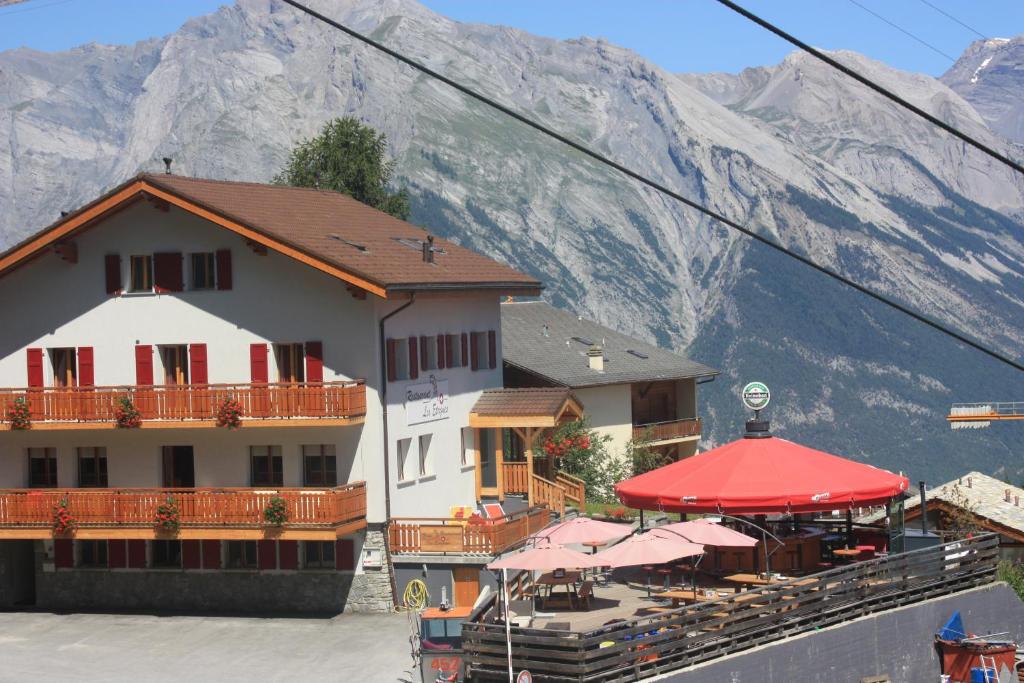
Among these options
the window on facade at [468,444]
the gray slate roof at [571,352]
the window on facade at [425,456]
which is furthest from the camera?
the gray slate roof at [571,352]

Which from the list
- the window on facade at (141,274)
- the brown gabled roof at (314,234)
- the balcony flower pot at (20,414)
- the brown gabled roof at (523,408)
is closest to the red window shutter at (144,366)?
the window on facade at (141,274)

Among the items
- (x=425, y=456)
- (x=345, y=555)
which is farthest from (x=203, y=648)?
(x=425, y=456)

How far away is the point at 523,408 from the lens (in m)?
43.8

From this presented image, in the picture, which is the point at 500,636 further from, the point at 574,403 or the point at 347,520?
the point at 574,403

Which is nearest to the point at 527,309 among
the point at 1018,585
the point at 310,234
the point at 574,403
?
the point at 574,403

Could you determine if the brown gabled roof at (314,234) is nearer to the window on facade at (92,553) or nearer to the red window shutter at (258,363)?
the red window shutter at (258,363)

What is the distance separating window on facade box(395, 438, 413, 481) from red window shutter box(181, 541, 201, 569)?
496cm

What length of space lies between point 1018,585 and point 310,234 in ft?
→ 57.7

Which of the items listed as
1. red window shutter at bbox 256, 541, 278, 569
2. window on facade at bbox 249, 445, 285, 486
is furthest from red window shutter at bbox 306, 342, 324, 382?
Result: red window shutter at bbox 256, 541, 278, 569

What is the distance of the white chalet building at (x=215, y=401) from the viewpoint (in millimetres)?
38031

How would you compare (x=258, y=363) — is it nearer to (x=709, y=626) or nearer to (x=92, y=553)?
(x=92, y=553)

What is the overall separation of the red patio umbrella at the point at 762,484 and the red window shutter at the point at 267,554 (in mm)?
10270

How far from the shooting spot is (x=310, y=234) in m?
40.2

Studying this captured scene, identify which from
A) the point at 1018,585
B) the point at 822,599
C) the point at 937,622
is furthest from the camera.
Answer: the point at 1018,585
